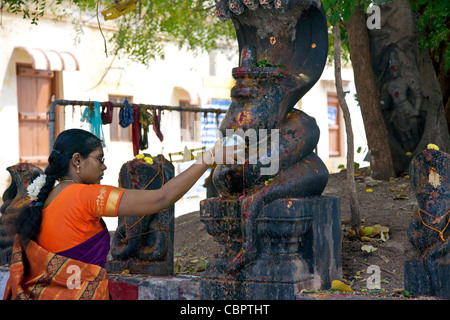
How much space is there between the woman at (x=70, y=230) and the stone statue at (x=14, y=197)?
226cm

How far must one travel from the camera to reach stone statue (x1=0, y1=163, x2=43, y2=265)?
4.90 metres

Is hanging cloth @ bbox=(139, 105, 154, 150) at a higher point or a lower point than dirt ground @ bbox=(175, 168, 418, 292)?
higher

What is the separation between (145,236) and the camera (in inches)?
180

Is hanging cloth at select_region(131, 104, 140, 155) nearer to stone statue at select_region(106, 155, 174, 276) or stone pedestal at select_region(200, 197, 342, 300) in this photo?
stone statue at select_region(106, 155, 174, 276)

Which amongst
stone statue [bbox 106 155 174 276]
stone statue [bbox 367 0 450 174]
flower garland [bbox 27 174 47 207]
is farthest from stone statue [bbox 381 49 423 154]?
flower garland [bbox 27 174 47 207]

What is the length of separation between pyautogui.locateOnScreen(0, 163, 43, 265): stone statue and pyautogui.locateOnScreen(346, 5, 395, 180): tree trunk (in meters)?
3.65

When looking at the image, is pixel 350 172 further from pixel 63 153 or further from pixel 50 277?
pixel 50 277

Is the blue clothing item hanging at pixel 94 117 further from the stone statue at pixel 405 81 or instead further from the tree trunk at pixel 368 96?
the stone statue at pixel 405 81

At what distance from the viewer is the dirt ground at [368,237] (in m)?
5.04

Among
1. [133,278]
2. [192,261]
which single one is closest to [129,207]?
[133,278]

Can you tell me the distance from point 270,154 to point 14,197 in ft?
8.92

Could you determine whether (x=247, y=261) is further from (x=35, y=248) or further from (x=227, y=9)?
(x=227, y=9)

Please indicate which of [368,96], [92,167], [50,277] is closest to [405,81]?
[368,96]

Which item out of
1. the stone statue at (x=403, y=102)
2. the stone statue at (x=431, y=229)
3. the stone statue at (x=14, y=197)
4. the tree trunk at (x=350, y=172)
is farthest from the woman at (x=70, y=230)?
the stone statue at (x=403, y=102)
